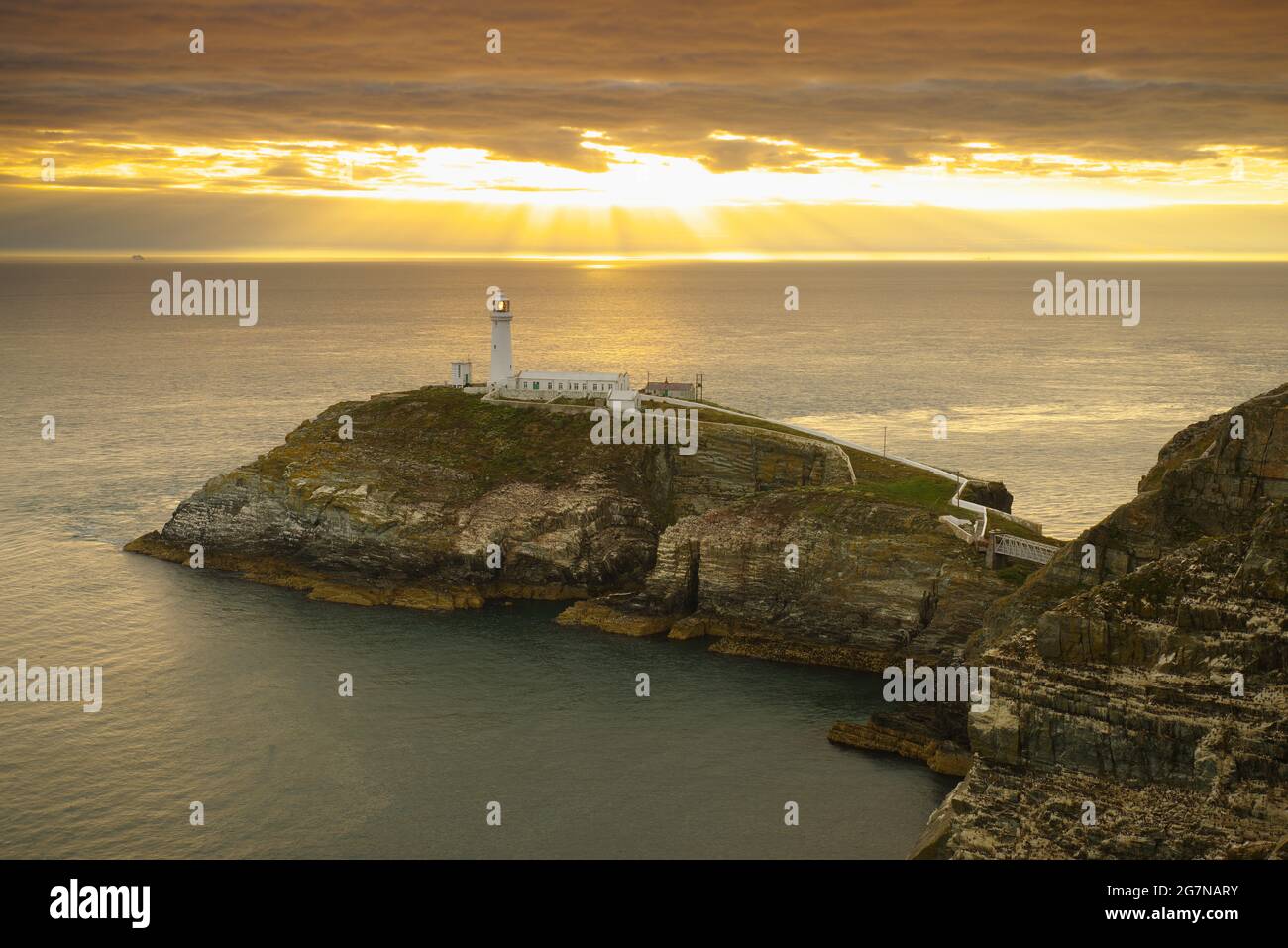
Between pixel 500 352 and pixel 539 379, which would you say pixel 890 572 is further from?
pixel 500 352

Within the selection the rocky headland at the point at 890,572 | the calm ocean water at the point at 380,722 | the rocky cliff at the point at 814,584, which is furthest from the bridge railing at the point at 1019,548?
the calm ocean water at the point at 380,722

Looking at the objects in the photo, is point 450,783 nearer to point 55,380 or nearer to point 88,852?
point 88,852

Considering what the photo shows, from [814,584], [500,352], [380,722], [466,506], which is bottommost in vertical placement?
[380,722]

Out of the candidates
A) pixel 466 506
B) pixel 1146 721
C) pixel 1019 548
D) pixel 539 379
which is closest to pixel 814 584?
pixel 1019 548

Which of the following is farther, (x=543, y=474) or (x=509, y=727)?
(x=543, y=474)

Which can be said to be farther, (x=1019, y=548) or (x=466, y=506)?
(x=466, y=506)

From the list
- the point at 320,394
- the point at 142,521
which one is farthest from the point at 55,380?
the point at 142,521
